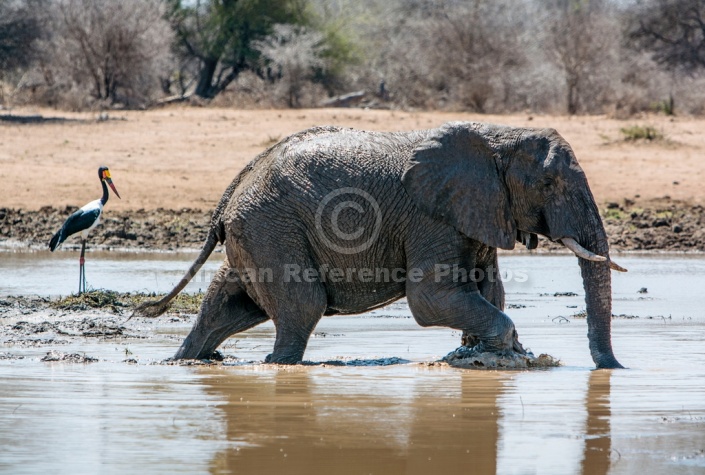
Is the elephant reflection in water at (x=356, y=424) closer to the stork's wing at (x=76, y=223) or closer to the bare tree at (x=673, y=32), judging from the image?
the stork's wing at (x=76, y=223)

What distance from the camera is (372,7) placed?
49.5m

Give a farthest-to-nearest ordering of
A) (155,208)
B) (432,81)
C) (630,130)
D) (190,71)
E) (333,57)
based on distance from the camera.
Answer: (190,71)
(333,57)
(432,81)
(630,130)
(155,208)

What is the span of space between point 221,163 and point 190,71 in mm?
20239

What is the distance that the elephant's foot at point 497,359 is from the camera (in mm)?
7867

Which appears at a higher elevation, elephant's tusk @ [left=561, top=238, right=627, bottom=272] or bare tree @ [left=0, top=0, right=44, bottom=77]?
bare tree @ [left=0, top=0, right=44, bottom=77]

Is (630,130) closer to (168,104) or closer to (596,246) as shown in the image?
(168,104)

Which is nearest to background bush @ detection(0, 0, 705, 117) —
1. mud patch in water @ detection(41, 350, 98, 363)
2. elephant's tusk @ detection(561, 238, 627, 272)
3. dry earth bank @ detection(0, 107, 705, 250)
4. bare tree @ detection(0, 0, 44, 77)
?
bare tree @ detection(0, 0, 44, 77)

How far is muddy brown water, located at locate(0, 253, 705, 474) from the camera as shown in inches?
216

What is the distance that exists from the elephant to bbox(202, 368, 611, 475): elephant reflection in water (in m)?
0.40

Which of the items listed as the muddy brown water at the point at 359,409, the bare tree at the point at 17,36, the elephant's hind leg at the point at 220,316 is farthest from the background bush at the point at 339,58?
the elephant's hind leg at the point at 220,316

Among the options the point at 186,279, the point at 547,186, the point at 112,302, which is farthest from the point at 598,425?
the point at 112,302

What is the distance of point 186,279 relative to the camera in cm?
855

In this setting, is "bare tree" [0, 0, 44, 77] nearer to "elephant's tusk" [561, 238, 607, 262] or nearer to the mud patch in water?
the mud patch in water

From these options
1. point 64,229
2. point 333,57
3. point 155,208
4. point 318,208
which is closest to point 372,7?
point 333,57
